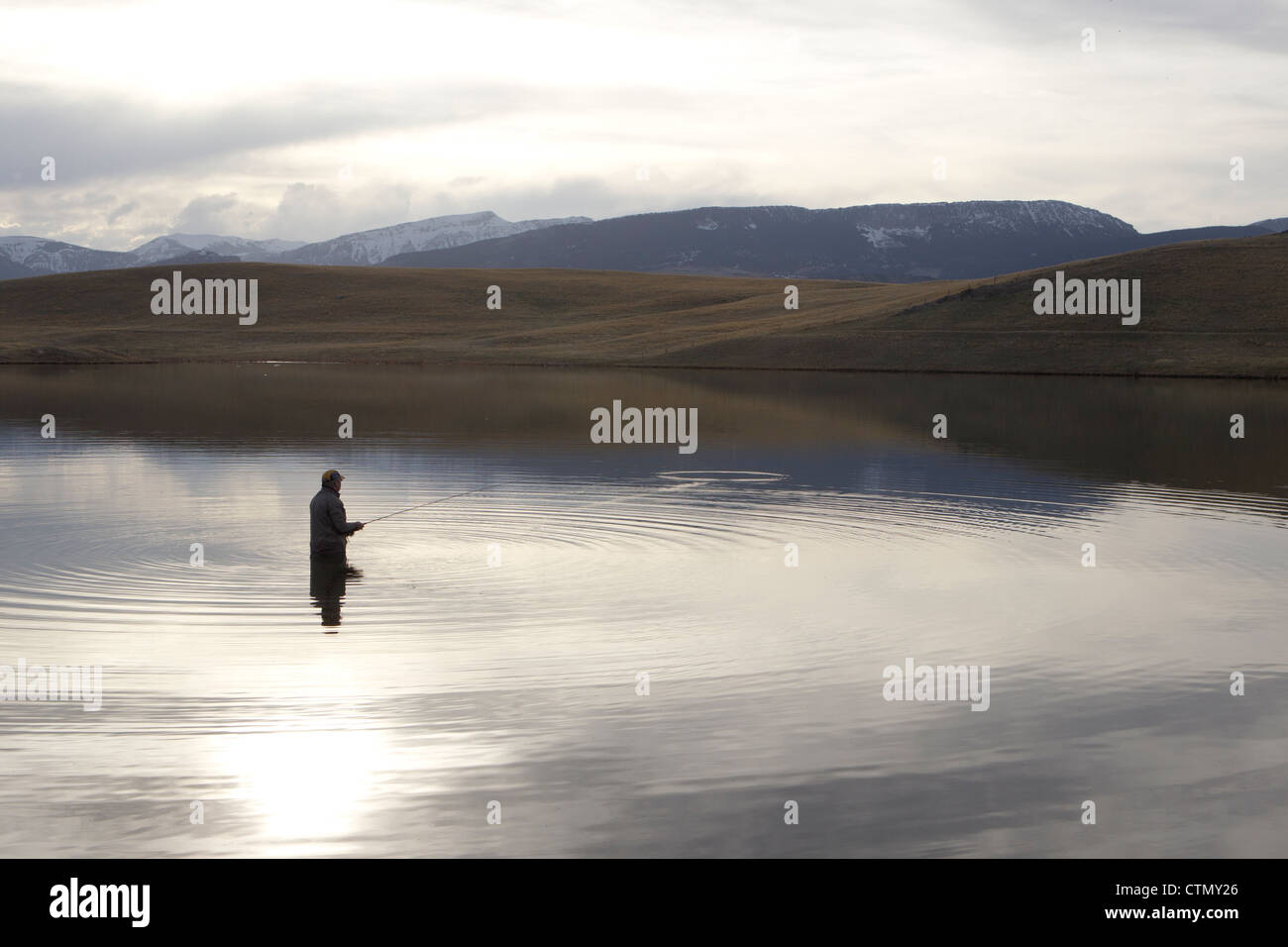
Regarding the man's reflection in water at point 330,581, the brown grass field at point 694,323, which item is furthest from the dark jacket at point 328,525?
the brown grass field at point 694,323

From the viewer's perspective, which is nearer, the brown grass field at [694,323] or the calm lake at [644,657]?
the calm lake at [644,657]

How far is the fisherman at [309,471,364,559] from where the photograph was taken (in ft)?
60.8

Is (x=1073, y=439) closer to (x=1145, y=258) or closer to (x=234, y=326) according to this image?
(x=1145, y=258)

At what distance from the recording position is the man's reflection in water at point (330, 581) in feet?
52.5

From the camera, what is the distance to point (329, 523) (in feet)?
61.2

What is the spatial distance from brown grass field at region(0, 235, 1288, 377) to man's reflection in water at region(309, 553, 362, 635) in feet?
231

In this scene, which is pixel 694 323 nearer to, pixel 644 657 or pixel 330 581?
pixel 330 581

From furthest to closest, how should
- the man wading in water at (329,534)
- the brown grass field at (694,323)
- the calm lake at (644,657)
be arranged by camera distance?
the brown grass field at (694,323), the man wading in water at (329,534), the calm lake at (644,657)

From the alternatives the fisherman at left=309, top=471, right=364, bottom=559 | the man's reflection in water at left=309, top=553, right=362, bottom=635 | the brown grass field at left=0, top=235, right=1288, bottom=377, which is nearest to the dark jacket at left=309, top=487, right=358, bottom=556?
the fisherman at left=309, top=471, right=364, bottom=559

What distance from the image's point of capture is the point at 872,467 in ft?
108

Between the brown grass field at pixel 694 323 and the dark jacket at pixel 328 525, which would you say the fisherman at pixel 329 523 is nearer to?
the dark jacket at pixel 328 525

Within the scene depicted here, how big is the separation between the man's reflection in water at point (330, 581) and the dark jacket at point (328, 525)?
0.47ft

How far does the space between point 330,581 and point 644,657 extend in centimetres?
575
